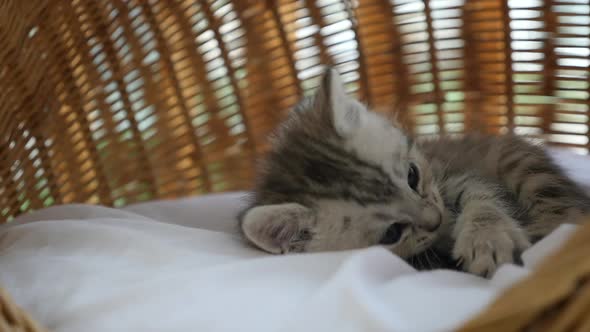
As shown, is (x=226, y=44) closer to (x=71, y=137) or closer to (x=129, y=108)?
(x=129, y=108)

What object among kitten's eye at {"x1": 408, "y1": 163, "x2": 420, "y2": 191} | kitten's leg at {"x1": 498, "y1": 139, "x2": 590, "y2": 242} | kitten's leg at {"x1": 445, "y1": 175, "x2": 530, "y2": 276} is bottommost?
kitten's leg at {"x1": 498, "y1": 139, "x2": 590, "y2": 242}

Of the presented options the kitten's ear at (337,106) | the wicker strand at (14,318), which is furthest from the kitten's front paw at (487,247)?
the wicker strand at (14,318)

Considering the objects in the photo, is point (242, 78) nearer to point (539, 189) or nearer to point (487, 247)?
point (539, 189)

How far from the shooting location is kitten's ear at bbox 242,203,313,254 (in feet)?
4.70

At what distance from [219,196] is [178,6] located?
2.53 feet

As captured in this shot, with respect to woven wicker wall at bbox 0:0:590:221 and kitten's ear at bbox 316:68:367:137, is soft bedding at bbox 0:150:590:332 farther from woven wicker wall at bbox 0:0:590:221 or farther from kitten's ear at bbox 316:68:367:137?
woven wicker wall at bbox 0:0:590:221

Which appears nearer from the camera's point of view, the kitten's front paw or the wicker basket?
the kitten's front paw

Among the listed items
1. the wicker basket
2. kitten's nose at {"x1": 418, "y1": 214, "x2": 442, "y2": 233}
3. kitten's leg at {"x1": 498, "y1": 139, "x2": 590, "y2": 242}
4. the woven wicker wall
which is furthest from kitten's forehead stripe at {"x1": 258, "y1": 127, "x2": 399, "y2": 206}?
the woven wicker wall

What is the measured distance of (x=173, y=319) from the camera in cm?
110

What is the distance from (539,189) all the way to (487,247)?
1.53ft

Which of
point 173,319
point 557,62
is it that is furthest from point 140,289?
point 557,62

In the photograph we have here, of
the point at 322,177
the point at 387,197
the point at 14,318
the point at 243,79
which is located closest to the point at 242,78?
the point at 243,79

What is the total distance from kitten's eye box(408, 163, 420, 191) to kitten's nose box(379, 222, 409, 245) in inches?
5.1

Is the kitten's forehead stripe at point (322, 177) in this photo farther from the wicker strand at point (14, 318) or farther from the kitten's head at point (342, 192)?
the wicker strand at point (14, 318)
